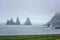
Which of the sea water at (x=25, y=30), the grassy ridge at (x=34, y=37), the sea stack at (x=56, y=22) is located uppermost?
the sea stack at (x=56, y=22)

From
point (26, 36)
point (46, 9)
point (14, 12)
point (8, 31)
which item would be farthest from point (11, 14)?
point (46, 9)

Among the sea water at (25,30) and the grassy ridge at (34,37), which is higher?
the sea water at (25,30)

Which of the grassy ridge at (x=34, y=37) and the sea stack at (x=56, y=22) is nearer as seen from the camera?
the grassy ridge at (x=34, y=37)

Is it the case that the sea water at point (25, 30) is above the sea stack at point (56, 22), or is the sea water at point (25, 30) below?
below

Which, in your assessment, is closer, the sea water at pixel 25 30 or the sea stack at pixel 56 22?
the sea water at pixel 25 30

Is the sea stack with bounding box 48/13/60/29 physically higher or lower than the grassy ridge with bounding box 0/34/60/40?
higher

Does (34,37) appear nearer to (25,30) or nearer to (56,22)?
(25,30)

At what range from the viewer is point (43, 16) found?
147 centimetres

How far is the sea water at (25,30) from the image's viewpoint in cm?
137

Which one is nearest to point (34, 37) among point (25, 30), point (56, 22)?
point (25, 30)

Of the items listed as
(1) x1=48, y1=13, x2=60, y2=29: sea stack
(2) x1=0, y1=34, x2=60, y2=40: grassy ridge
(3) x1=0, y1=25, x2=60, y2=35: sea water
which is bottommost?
(2) x1=0, y1=34, x2=60, y2=40: grassy ridge

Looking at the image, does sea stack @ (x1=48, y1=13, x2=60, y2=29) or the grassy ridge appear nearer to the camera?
the grassy ridge

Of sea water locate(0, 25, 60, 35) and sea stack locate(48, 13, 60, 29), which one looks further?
sea stack locate(48, 13, 60, 29)

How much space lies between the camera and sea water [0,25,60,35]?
1374 mm
